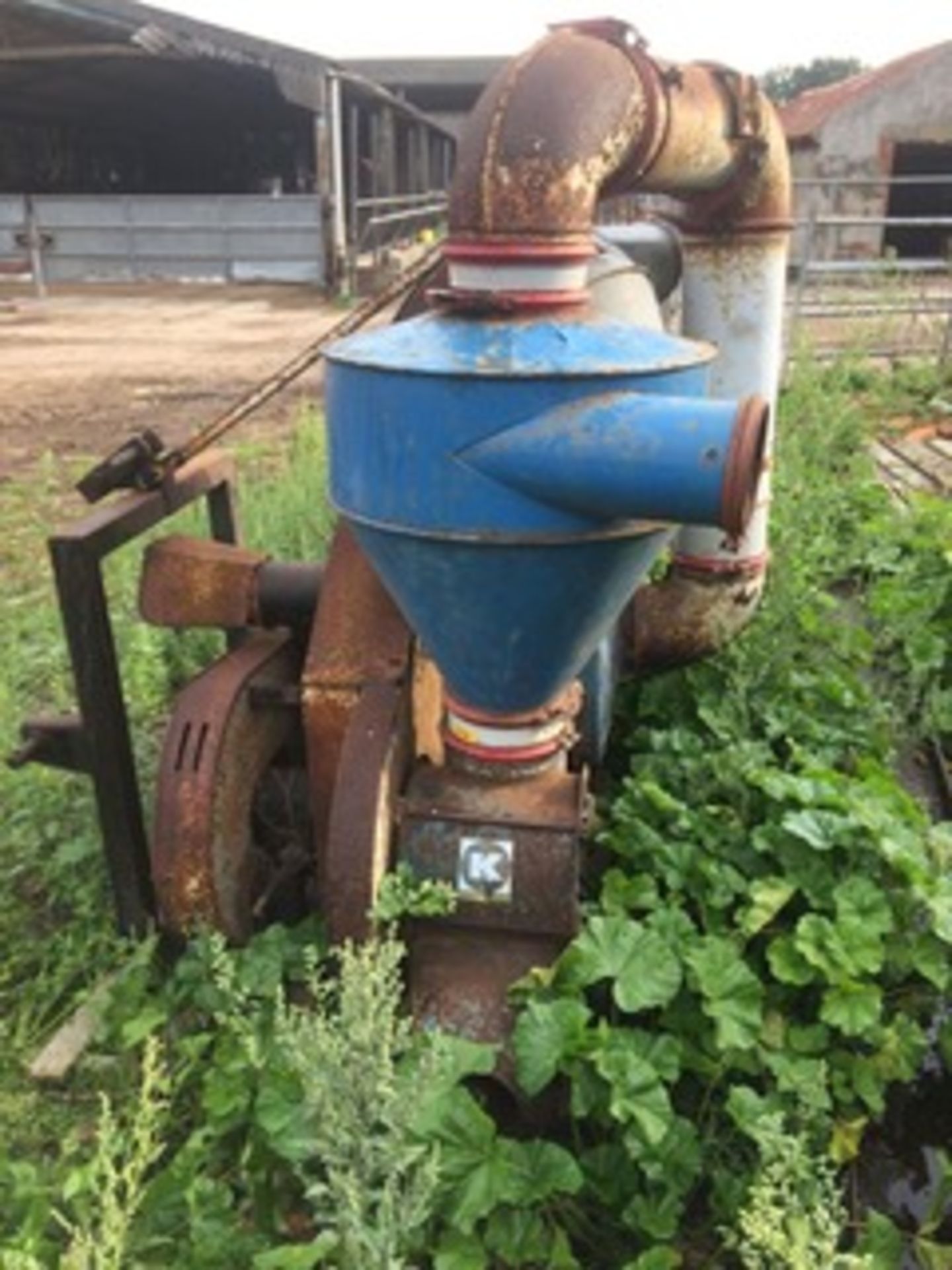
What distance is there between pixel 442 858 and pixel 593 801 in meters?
0.32

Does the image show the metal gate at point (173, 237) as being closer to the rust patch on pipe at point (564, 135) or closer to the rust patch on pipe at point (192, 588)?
the rust patch on pipe at point (192, 588)

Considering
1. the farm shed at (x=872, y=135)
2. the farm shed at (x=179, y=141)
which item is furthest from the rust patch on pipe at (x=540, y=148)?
the farm shed at (x=872, y=135)

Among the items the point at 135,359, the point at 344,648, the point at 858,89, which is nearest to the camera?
the point at 344,648

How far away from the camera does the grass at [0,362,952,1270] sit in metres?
2.03

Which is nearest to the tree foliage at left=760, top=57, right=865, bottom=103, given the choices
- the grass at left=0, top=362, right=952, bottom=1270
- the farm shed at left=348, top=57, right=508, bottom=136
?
the farm shed at left=348, top=57, right=508, bottom=136

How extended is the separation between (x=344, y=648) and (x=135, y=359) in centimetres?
936

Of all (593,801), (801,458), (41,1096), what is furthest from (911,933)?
(801,458)

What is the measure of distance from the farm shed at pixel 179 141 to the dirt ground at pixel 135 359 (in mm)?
950

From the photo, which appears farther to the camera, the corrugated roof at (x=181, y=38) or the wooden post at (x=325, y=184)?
the wooden post at (x=325, y=184)

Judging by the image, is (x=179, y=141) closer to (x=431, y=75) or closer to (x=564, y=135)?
(x=431, y=75)

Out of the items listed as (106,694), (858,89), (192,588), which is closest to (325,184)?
(858,89)

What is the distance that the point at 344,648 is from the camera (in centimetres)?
215

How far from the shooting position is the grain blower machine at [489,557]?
5.23ft

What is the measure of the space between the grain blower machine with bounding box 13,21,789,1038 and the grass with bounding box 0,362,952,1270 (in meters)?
0.23
